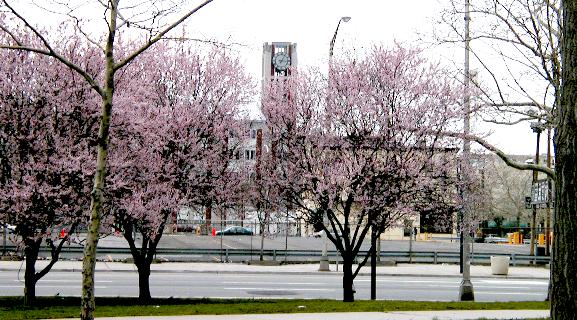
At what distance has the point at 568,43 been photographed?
6445 mm

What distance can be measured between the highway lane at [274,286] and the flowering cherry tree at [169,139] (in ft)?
13.4

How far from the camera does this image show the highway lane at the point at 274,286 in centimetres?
2097

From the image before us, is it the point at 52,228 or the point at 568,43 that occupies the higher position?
the point at 568,43

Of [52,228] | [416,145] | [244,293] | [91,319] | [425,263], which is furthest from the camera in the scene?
[425,263]

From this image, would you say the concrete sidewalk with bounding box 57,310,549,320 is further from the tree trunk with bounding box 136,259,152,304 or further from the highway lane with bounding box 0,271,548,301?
the highway lane with bounding box 0,271,548,301

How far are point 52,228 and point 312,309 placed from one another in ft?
18.6

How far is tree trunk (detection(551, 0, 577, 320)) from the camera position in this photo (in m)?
6.24

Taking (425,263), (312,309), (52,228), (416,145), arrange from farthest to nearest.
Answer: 1. (425,263)
2. (416,145)
3. (52,228)
4. (312,309)

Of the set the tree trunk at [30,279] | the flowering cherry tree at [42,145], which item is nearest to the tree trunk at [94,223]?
the flowering cherry tree at [42,145]

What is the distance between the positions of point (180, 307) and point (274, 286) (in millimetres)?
8753

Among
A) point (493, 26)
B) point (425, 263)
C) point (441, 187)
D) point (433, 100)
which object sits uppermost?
point (493, 26)

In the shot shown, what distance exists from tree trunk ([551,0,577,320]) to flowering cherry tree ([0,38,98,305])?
34.2 ft

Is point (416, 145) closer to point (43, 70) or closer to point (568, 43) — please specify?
point (43, 70)

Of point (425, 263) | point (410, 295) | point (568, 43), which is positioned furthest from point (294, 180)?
point (425, 263)
